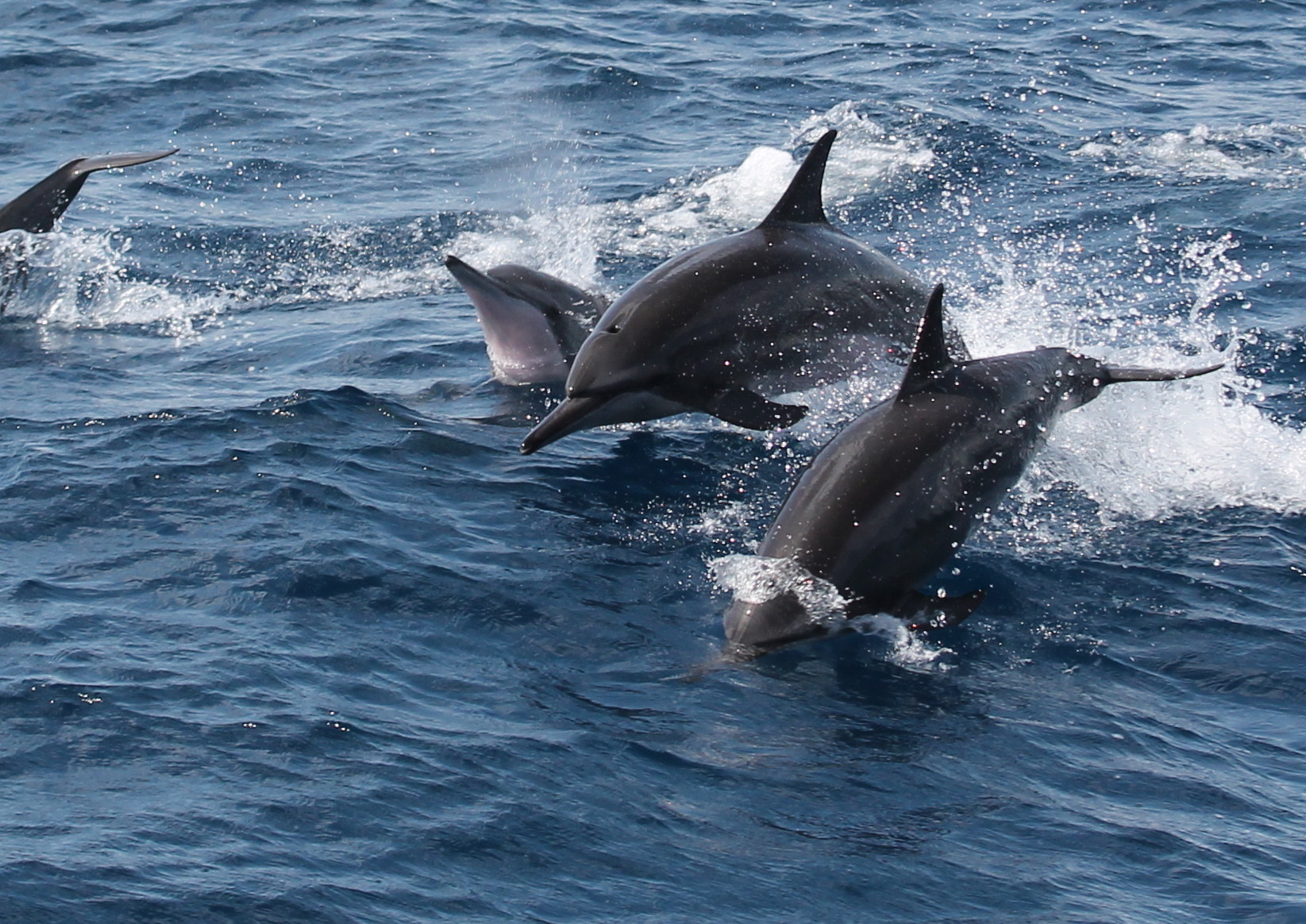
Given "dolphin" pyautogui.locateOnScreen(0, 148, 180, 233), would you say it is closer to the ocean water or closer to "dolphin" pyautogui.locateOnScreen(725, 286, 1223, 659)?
the ocean water

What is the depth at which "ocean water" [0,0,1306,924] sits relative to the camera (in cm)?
703

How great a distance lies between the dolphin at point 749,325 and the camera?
10312mm

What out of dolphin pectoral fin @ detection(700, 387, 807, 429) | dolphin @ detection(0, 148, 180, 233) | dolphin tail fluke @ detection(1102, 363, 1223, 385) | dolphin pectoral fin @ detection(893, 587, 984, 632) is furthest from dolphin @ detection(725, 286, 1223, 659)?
dolphin @ detection(0, 148, 180, 233)

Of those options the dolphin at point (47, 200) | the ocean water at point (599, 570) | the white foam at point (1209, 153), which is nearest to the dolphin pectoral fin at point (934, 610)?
the ocean water at point (599, 570)

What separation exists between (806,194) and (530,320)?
2.75 meters

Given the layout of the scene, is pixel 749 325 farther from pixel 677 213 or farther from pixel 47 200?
pixel 47 200

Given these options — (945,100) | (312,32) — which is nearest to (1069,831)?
(945,100)

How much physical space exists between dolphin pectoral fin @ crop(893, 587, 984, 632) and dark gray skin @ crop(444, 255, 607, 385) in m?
4.55

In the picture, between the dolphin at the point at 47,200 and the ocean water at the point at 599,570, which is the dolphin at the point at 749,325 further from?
the dolphin at the point at 47,200

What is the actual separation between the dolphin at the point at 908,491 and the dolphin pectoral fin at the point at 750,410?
991mm

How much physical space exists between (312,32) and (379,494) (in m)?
16.9

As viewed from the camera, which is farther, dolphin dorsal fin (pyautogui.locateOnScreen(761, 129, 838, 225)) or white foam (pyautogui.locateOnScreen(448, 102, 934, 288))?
white foam (pyautogui.locateOnScreen(448, 102, 934, 288))

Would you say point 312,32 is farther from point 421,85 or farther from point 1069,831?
point 1069,831

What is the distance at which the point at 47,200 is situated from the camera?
48.6ft
